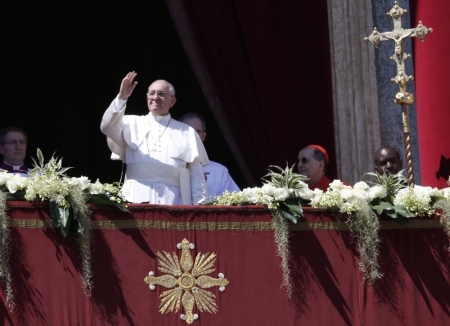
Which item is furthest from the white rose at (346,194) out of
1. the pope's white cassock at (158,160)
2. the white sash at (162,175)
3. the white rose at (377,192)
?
the white sash at (162,175)

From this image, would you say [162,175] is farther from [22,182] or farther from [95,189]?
[22,182]

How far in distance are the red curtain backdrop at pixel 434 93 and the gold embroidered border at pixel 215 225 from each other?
7.37 ft

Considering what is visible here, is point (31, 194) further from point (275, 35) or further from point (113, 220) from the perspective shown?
point (275, 35)

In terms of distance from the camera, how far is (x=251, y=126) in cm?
935

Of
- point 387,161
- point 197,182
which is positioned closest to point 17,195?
point 197,182

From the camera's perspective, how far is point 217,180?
839 cm

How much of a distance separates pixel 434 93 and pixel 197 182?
2.42 metres

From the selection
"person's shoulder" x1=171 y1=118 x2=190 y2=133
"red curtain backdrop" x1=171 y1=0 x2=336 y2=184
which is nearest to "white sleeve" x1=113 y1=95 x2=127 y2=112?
"person's shoulder" x1=171 y1=118 x2=190 y2=133

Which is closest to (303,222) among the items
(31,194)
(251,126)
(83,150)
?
(31,194)

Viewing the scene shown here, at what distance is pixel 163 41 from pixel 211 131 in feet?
3.06

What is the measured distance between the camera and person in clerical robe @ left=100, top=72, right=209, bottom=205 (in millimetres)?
7387

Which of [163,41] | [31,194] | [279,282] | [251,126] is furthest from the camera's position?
[163,41]

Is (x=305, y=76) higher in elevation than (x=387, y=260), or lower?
higher

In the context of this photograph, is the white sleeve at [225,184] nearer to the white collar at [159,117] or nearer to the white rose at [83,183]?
the white collar at [159,117]
